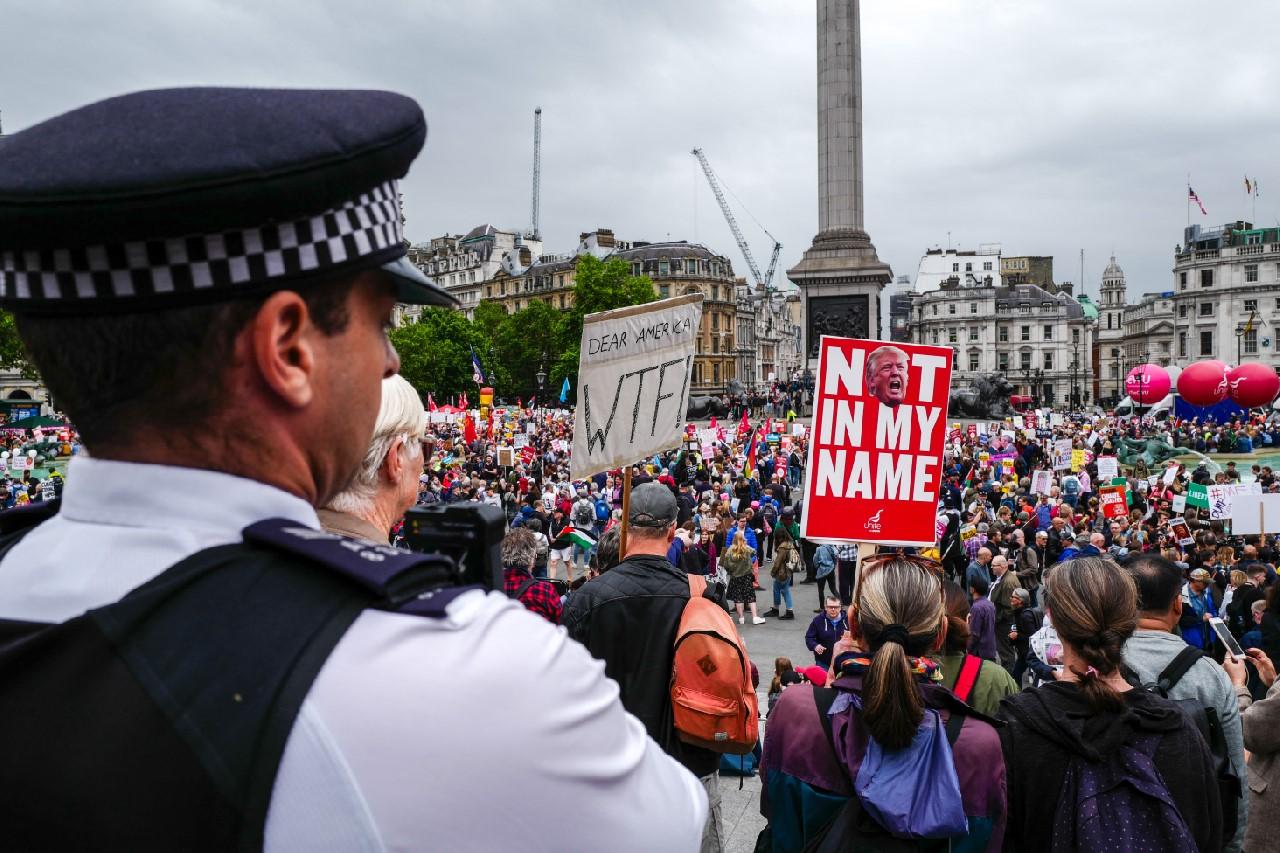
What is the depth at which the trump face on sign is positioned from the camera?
591 centimetres

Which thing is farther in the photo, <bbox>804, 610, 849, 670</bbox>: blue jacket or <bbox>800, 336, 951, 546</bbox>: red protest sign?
<bbox>804, 610, 849, 670</bbox>: blue jacket

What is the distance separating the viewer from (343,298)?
106 centimetres

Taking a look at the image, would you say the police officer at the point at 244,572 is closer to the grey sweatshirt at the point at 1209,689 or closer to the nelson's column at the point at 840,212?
the grey sweatshirt at the point at 1209,689

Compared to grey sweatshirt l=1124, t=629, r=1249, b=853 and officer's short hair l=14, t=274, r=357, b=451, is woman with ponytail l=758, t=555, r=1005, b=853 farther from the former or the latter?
officer's short hair l=14, t=274, r=357, b=451

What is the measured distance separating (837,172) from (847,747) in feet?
112

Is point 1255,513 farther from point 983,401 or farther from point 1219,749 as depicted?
point 983,401

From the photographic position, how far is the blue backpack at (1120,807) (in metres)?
2.81

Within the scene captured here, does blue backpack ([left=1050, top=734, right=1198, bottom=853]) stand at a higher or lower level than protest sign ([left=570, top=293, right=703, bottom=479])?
lower

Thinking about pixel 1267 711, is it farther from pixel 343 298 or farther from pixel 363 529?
pixel 343 298

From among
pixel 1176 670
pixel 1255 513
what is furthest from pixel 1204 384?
pixel 1176 670

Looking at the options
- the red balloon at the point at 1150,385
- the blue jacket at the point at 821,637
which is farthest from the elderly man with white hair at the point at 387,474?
the red balloon at the point at 1150,385

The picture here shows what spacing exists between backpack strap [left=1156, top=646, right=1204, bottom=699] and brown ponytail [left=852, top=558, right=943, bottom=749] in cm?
97

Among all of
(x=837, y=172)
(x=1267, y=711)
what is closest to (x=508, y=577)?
(x=1267, y=711)

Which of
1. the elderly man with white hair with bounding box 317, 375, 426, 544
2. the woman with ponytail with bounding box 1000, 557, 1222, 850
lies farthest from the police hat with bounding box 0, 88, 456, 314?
the woman with ponytail with bounding box 1000, 557, 1222, 850
